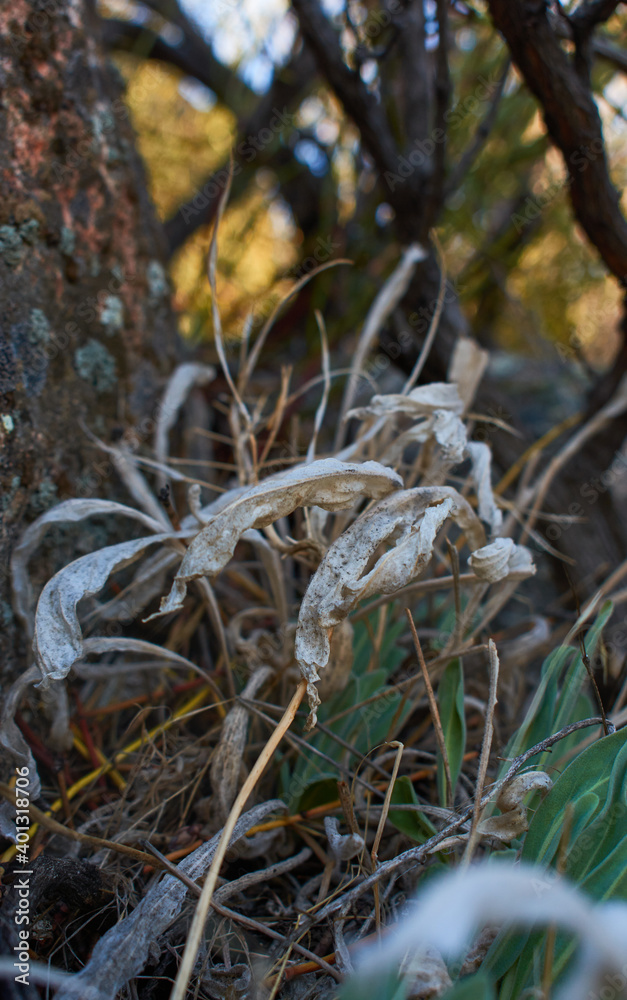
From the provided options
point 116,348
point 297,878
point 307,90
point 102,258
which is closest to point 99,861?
point 297,878

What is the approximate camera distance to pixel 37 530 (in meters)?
0.62

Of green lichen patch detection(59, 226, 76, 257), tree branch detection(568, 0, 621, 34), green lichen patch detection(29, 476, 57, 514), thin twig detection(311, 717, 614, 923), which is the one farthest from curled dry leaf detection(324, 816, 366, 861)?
tree branch detection(568, 0, 621, 34)

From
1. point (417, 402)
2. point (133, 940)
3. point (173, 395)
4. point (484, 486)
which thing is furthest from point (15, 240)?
point (133, 940)

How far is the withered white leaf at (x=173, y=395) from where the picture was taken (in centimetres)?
85

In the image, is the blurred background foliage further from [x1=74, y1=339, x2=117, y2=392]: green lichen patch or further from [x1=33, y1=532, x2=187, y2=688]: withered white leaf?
[x1=33, y1=532, x2=187, y2=688]: withered white leaf

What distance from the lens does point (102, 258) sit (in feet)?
2.77

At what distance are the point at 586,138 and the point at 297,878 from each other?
0.98 meters

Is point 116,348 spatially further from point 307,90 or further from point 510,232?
point 307,90

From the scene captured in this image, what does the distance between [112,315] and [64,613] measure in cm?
50

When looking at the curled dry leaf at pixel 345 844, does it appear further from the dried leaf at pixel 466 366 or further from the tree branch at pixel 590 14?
the tree branch at pixel 590 14

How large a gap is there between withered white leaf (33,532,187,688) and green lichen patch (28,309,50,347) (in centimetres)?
31

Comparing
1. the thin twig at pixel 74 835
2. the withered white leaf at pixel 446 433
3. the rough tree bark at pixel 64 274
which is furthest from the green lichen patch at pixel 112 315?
the thin twig at pixel 74 835

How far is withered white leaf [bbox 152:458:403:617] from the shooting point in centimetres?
48

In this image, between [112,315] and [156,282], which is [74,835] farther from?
[156,282]
